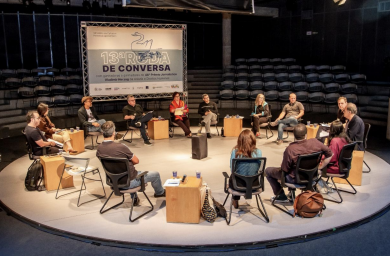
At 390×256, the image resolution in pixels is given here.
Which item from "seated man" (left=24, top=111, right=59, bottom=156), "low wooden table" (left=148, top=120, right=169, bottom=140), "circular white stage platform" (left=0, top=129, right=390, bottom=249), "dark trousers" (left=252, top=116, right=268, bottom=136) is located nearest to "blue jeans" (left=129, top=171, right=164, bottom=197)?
"circular white stage platform" (left=0, top=129, right=390, bottom=249)

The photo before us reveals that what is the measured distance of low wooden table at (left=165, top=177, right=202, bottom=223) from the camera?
4492 millimetres

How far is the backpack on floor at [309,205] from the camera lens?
4.63m

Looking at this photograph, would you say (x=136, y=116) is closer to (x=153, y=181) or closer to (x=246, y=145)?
(x=153, y=181)

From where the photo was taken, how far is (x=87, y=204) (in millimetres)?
5270

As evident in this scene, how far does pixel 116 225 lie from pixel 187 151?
367 cm

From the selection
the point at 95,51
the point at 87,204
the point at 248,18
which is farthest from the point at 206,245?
the point at 248,18

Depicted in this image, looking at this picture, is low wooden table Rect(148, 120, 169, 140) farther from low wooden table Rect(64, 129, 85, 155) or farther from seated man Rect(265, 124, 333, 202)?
seated man Rect(265, 124, 333, 202)

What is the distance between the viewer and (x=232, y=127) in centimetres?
949

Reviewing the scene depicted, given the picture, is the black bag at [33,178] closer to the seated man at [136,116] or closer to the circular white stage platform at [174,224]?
the circular white stage platform at [174,224]

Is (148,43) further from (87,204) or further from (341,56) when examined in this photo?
(341,56)

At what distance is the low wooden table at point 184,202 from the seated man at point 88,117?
409 cm

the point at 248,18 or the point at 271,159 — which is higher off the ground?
the point at 248,18

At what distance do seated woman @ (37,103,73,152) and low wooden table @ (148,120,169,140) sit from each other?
7.93 ft

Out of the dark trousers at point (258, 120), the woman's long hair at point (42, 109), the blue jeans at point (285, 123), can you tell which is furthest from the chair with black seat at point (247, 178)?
the dark trousers at point (258, 120)
